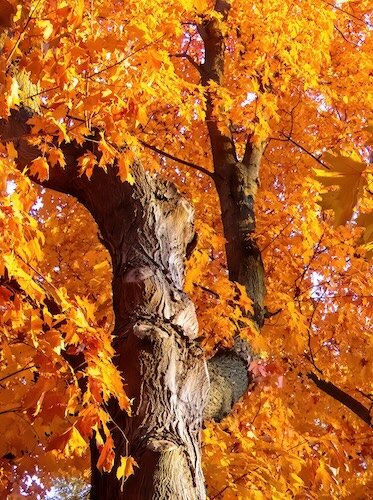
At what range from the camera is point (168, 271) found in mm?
3537

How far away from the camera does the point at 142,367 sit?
299 cm

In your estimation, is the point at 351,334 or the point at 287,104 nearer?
the point at 351,334

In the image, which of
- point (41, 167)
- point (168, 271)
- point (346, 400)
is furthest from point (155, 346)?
point (346, 400)

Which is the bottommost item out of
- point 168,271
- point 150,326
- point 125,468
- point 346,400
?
point 125,468

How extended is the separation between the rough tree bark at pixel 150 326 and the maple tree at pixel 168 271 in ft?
0.03

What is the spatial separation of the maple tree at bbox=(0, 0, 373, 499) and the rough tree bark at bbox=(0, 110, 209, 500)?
10mm

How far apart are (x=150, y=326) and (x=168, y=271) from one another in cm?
49

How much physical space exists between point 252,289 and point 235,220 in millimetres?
892

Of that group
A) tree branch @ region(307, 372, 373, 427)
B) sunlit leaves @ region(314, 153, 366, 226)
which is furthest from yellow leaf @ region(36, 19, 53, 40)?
tree branch @ region(307, 372, 373, 427)

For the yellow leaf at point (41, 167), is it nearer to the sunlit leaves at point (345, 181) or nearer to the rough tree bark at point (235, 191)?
the rough tree bark at point (235, 191)

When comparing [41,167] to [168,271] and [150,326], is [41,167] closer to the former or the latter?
[168,271]

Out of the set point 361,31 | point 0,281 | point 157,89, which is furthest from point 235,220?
point 361,31

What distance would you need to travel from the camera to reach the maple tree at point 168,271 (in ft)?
9.13

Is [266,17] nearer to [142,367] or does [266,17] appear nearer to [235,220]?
[235,220]
